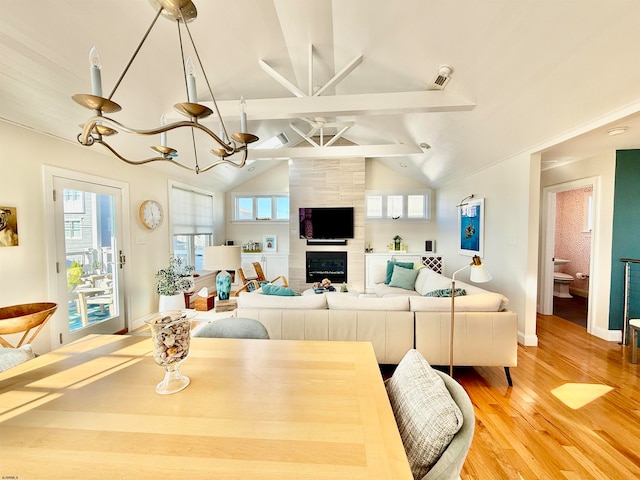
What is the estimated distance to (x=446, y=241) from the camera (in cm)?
535

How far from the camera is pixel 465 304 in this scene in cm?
226

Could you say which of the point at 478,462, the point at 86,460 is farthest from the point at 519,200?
the point at 86,460

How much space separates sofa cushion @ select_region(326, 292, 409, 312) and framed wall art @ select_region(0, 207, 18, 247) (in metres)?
2.73

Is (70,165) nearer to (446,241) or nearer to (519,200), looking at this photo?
(519,200)

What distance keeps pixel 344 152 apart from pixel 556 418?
3.71m

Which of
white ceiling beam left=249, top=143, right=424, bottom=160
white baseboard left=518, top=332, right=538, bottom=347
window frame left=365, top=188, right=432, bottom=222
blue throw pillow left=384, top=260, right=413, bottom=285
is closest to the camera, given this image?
white baseboard left=518, top=332, right=538, bottom=347

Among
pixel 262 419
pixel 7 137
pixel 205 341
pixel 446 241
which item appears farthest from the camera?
pixel 446 241

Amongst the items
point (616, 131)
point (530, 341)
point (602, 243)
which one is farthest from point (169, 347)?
point (602, 243)

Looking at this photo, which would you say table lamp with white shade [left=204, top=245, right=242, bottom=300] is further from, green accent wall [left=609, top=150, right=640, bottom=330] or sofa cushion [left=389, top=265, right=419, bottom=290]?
green accent wall [left=609, top=150, right=640, bottom=330]

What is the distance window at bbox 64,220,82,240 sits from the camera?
2.71m

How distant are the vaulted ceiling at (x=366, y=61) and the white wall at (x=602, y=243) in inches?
8.8

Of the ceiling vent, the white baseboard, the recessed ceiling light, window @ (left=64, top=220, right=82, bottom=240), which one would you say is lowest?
the white baseboard

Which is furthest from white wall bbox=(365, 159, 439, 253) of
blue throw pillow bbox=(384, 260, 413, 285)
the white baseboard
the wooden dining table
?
Result: the wooden dining table

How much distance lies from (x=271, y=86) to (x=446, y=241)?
167 inches
